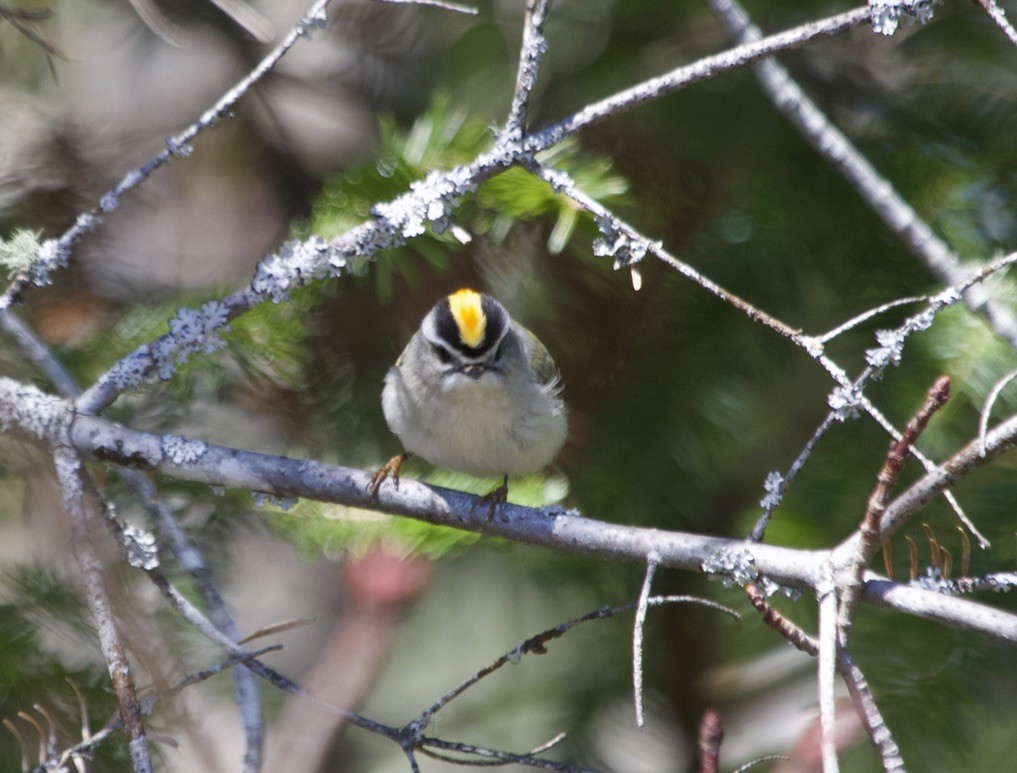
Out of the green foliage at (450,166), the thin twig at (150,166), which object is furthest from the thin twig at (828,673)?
the thin twig at (150,166)

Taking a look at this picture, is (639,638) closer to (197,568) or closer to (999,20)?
(197,568)

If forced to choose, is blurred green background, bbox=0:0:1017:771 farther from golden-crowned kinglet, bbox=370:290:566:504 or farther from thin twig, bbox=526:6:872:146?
thin twig, bbox=526:6:872:146

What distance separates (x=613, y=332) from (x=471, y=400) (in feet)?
1.00

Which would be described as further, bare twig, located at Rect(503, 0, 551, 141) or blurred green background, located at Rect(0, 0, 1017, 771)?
blurred green background, located at Rect(0, 0, 1017, 771)

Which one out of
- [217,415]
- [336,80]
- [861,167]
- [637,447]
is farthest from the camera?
[336,80]

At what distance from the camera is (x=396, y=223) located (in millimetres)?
1340

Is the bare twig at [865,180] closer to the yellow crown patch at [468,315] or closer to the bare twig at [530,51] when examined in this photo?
the bare twig at [530,51]

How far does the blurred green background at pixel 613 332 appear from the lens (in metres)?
1.70

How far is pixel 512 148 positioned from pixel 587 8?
98cm

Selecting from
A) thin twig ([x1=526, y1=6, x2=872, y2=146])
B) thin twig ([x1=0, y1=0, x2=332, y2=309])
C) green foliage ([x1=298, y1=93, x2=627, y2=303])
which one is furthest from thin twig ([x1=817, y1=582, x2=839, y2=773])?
thin twig ([x1=0, y1=0, x2=332, y2=309])

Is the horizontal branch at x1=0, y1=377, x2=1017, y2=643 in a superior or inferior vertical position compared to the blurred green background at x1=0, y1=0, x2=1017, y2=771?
inferior

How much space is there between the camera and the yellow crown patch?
1.91 meters

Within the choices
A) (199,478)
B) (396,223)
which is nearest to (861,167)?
(396,223)

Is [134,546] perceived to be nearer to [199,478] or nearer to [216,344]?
[199,478]
